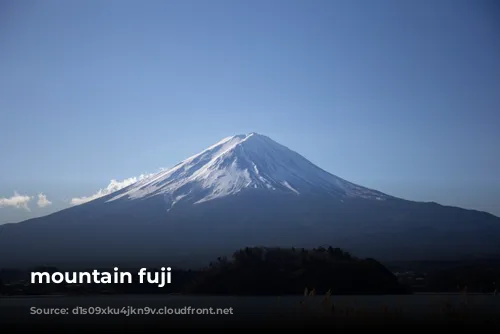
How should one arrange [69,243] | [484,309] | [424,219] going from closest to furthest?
[484,309], [69,243], [424,219]

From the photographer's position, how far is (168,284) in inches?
2181

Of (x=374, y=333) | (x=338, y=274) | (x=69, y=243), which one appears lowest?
(x=374, y=333)

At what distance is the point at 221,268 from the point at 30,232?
4076 cm

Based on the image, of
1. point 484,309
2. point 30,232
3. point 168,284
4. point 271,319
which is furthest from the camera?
point 30,232

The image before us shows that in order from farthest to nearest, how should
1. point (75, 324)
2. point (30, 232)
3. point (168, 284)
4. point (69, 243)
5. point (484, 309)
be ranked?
point (30, 232) → point (69, 243) → point (168, 284) → point (484, 309) → point (75, 324)

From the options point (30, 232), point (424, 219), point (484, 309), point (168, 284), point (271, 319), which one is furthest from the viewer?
point (424, 219)

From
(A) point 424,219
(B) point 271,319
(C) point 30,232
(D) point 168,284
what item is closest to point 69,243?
(C) point 30,232

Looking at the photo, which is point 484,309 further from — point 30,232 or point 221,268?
point 30,232

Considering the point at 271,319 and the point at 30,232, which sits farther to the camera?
the point at 30,232

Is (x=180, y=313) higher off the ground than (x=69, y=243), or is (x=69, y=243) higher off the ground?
(x=69, y=243)

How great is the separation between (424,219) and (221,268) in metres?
52.3

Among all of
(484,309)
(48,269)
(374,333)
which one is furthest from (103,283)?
(374,333)

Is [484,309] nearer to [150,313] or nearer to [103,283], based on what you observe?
[150,313]

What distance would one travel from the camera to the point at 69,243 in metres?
81.6
